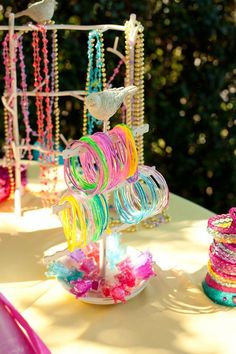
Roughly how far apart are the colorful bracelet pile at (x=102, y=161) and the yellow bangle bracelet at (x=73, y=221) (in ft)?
0.12

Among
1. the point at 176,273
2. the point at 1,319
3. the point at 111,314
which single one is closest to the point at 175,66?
the point at 176,273

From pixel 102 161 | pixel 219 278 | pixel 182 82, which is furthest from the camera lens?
pixel 182 82

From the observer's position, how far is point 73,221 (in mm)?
1307

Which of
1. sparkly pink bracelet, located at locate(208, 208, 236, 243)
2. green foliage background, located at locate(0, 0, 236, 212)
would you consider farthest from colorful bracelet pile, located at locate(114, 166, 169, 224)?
green foliage background, located at locate(0, 0, 236, 212)

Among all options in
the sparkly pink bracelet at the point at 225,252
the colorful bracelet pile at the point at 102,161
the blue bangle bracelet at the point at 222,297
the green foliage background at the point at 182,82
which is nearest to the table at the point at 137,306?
the blue bangle bracelet at the point at 222,297

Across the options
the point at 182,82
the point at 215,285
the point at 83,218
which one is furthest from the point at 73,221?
the point at 182,82

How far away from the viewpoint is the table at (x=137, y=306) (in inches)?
50.3

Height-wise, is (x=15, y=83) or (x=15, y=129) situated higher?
(x=15, y=83)

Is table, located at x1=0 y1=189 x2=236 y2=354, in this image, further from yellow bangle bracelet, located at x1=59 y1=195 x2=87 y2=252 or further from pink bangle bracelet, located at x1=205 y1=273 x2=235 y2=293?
yellow bangle bracelet, located at x1=59 y1=195 x2=87 y2=252

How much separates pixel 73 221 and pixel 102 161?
15 centimetres

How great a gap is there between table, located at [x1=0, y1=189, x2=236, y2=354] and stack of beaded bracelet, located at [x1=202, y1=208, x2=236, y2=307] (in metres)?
0.03

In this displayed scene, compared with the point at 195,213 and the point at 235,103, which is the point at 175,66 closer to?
the point at 235,103

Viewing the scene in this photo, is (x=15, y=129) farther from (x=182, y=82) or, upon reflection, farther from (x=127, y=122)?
(x=182, y=82)

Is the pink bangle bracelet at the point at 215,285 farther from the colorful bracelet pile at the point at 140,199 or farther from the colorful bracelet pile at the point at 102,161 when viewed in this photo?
the colorful bracelet pile at the point at 102,161
